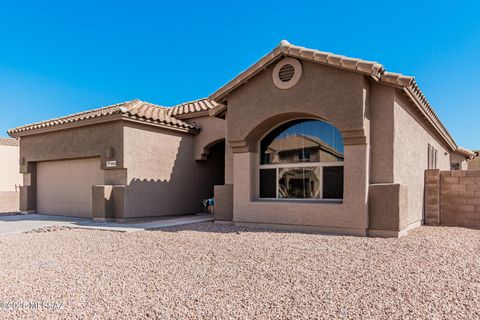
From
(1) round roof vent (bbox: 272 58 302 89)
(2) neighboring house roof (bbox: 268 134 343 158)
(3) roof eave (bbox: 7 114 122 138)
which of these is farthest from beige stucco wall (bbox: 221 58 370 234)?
(3) roof eave (bbox: 7 114 122 138)

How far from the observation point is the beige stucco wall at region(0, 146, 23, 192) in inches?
1400

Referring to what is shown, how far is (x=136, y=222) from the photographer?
531 inches

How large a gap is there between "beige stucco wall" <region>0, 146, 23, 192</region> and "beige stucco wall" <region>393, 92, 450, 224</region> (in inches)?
1503

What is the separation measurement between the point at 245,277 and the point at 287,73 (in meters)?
7.28

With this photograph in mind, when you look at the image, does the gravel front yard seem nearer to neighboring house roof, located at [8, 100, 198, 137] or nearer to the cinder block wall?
the cinder block wall

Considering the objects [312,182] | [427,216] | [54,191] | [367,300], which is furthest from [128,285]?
[54,191]

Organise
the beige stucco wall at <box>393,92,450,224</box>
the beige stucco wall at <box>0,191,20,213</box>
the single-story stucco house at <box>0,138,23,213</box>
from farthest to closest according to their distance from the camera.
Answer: the single-story stucco house at <box>0,138,23,213</box>
the beige stucco wall at <box>0,191,20,213</box>
the beige stucco wall at <box>393,92,450,224</box>

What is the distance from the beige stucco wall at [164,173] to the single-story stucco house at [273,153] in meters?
0.05

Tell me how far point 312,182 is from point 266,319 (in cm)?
748

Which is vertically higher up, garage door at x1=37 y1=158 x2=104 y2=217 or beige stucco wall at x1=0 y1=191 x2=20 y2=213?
garage door at x1=37 y1=158 x2=104 y2=217

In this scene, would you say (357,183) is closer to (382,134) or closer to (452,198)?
(382,134)

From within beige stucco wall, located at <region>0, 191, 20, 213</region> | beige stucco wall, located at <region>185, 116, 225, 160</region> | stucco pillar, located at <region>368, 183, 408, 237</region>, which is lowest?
beige stucco wall, located at <region>0, 191, 20, 213</region>

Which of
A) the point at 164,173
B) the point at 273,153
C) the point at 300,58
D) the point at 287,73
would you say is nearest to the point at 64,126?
the point at 164,173

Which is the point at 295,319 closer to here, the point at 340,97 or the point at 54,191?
the point at 340,97
